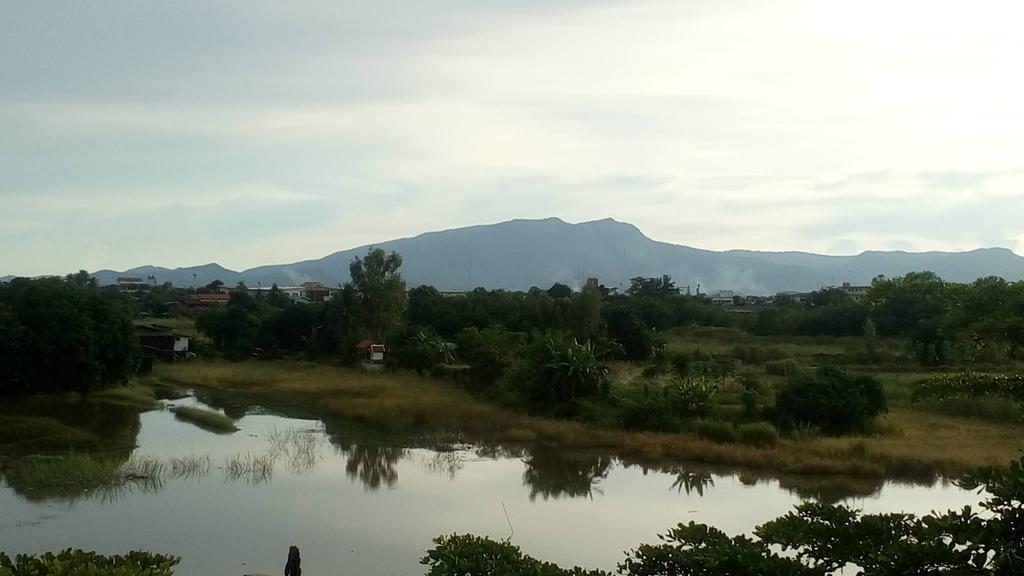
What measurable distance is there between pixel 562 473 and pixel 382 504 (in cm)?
428

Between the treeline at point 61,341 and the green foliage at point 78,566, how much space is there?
74.1 feet

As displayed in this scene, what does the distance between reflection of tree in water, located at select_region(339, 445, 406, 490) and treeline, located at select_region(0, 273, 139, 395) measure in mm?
11360

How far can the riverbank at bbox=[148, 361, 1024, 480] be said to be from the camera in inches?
643

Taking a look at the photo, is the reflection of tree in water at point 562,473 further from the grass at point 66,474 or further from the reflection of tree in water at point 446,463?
the grass at point 66,474

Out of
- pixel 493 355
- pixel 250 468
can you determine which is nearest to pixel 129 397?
pixel 493 355

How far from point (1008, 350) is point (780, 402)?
48.8 ft

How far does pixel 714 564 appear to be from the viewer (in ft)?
16.1

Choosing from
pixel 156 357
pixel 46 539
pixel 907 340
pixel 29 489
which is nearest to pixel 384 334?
pixel 156 357

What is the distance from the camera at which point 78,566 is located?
4324 mm

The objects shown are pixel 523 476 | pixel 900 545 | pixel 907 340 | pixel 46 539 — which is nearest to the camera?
pixel 900 545

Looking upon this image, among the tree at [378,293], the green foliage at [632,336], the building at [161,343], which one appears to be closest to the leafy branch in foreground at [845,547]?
the green foliage at [632,336]

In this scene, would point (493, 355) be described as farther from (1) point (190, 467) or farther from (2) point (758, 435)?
(1) point (190, 467)

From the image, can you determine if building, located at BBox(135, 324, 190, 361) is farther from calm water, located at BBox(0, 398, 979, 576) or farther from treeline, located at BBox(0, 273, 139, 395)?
calm water, located at BBox(0, 398, 979, 576)

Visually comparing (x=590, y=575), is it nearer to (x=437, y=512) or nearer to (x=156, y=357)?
(x=437, y=512)
